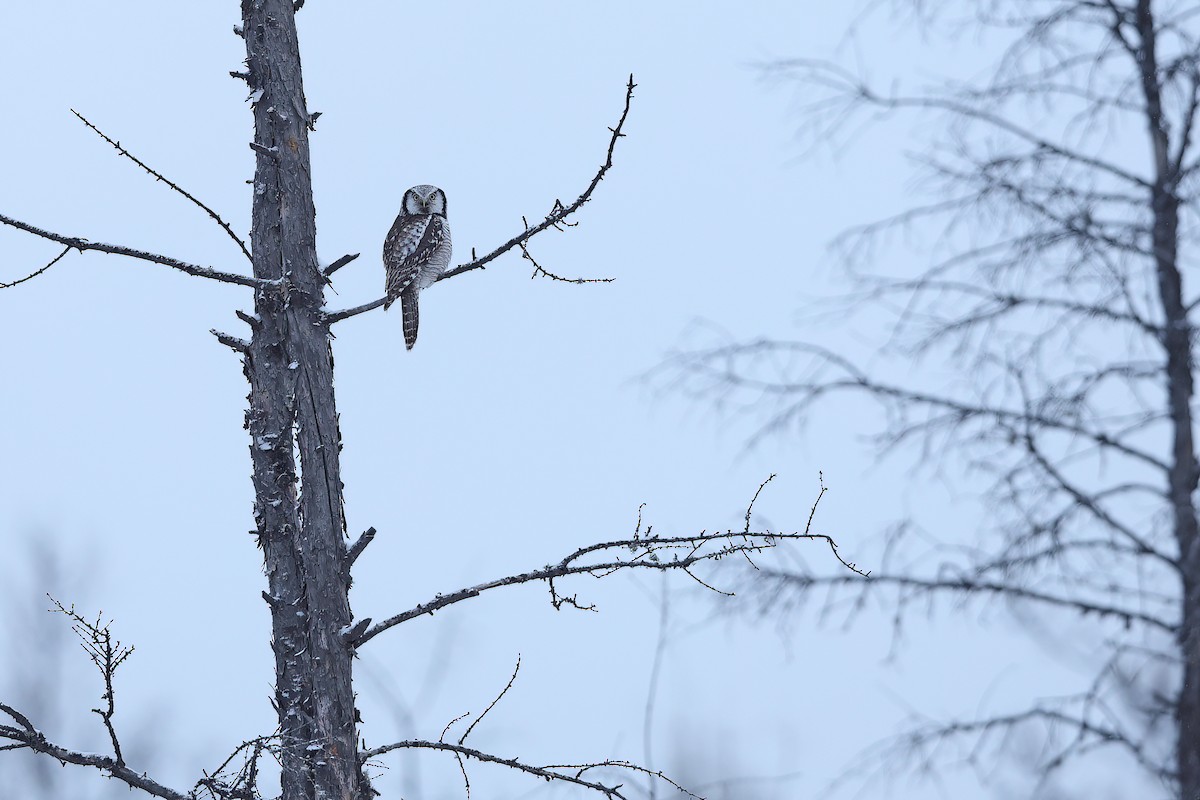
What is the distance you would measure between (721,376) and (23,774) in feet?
35.3

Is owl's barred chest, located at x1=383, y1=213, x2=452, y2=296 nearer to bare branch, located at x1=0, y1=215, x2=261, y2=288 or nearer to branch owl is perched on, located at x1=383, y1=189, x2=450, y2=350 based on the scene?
branch owl is perched on, located at x1=383, y1=189, x2=450, y2=350

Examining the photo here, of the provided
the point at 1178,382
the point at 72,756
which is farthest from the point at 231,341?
the point at 1178,382

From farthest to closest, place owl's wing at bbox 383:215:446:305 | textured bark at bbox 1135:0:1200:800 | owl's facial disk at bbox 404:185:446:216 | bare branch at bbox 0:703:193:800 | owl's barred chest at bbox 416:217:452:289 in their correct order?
1. owl's facial disk at bbox 404:185:446:216
2. owl's barred chest at bbox 416:217:452:289
3. owl's wing at bbox 383:215:446:305
4. textured bark at bbox 1135:0:1200:800
5. bare branch at bbox 0:703:193:800

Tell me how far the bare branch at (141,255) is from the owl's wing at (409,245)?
2.28m

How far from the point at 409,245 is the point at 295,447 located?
2687 mm

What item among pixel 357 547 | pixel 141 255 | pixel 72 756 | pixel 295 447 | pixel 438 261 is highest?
pixel 438 261

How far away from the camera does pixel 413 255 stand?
6.50 m

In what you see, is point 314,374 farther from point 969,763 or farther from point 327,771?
point 969,763

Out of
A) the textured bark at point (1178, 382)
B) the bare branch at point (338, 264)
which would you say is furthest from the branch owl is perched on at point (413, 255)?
the textured bark at point (1178, 382)

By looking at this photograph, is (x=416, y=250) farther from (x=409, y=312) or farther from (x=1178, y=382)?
(x=1178, y=382)

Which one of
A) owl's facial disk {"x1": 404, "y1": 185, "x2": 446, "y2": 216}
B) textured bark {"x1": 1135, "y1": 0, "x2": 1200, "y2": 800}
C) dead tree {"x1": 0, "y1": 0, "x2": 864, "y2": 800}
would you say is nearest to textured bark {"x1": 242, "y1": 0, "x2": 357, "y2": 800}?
dead tree {"x1": 0, "y1": 0, "x2": 864, "y2": 800}

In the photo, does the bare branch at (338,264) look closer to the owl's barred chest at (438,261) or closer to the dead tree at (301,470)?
the dead tree at (301,470)

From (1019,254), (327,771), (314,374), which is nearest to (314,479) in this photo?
(314,374)

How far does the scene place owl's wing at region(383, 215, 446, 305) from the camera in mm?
6405
